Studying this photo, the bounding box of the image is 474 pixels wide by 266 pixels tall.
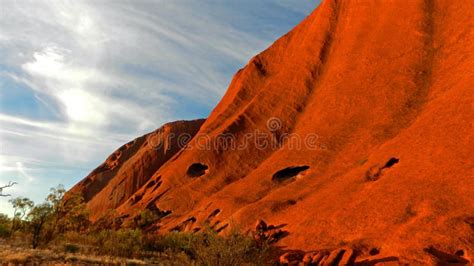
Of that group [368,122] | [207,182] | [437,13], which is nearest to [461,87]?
[368,122]

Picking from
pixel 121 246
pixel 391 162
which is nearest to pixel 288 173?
pixel 391 162

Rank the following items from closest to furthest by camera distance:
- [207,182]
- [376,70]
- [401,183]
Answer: [401,183]
[376,70]
[207,182]

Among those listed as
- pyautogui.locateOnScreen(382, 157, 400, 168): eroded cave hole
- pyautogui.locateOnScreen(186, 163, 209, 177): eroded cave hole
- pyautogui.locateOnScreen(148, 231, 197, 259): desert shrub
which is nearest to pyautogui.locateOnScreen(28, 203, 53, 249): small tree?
pyautogui.locateOnScreen(148, 231, 197, 259): desert shrub

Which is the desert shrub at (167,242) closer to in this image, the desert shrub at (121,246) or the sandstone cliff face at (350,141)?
the desert shrub at (121,246)

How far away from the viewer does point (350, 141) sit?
34.3m

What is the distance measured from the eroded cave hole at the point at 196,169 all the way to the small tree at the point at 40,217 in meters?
21.6

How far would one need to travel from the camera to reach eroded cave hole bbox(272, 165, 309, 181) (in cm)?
3591

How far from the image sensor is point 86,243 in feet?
95.5

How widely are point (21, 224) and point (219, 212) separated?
14832mm

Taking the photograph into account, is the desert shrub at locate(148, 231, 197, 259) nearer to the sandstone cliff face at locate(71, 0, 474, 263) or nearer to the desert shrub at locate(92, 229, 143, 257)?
the desert shrub at locate(92, 229, 143, 257)

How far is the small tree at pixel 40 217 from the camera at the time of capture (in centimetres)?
2567

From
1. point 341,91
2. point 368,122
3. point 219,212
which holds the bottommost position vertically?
point 219,212

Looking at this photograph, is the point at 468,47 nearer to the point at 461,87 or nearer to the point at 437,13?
the point at 461,87

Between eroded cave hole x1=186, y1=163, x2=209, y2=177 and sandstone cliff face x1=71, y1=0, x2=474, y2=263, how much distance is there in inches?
6.6
